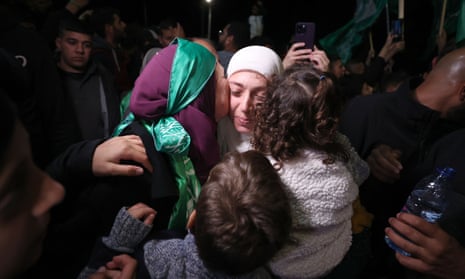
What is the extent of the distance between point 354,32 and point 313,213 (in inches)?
120

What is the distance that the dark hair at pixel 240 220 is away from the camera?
0.78 m

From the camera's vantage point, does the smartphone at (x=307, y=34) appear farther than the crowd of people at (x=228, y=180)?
Yes

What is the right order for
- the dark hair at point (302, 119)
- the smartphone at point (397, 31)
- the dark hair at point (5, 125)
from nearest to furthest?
the dark hair at point (5, 125)
the dark hair at point (302, 119)
the smartphone at point (397, 31)

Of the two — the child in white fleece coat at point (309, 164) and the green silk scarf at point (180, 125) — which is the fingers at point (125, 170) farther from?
the child in white fleece coat at point (309, 164)

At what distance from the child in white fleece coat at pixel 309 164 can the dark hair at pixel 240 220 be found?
13 centimetres

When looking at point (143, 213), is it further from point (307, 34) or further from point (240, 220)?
point (307, 34)

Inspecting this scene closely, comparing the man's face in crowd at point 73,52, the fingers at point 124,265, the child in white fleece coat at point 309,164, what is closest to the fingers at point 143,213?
the fingers at point 124,265

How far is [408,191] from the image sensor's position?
1446mm

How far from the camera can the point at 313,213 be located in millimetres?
957

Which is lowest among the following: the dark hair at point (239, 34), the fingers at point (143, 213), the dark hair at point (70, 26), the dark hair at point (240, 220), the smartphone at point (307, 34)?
the fingers at point (143, 213)

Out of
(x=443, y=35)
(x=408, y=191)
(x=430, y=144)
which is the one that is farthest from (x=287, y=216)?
(x=443, y=35)

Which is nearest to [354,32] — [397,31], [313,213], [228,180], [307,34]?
[397,31]

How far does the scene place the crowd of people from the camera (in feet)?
2.56

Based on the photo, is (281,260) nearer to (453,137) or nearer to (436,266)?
(436,266)
